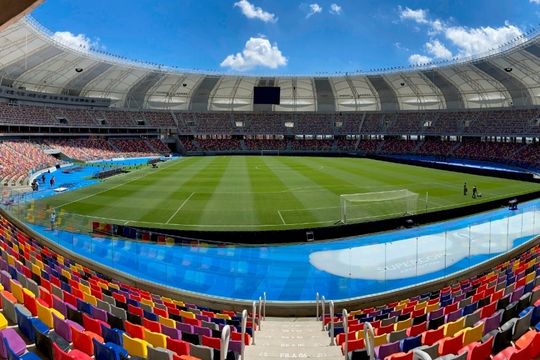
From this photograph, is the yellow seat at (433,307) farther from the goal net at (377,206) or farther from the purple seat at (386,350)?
the goal net at (377,206)

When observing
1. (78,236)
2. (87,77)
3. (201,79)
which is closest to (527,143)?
(201,79)

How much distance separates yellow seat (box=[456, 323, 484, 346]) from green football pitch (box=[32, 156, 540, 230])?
1618cm

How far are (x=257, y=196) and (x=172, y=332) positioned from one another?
25.0 metres

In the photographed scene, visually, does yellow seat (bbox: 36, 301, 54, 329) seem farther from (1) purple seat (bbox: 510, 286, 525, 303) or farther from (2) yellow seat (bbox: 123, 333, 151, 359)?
→ (1) purple seat (bbox: 510, 286, 525, 303)

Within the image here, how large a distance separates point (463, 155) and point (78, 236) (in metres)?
64.5

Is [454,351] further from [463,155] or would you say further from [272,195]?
[463,155]

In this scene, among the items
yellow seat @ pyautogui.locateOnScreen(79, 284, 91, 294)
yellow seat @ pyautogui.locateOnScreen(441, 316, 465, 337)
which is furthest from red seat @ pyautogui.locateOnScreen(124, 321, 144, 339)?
yellow seat @ pyautogui.locateOnScreen(441, 316, 465, 337)

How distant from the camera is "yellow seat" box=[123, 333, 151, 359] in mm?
6094

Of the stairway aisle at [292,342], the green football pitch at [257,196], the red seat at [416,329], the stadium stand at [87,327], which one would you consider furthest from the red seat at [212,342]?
the green football pitch at [257,196]

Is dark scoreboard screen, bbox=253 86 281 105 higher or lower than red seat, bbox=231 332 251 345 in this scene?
higher

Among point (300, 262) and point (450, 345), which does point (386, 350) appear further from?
point (300, 262)

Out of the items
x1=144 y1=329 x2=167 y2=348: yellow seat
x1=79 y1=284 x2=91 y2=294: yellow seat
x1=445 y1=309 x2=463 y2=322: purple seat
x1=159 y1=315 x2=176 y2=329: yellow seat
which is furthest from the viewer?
x1=79 y1=284 x2=91 y2=294: yellow seat

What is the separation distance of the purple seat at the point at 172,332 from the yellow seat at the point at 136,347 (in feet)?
4.57

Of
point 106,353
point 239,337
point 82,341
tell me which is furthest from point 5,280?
point 239,337
